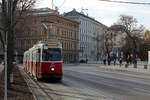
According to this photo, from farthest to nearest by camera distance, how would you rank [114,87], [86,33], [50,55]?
[86,33] < [50,55] < [114,87]

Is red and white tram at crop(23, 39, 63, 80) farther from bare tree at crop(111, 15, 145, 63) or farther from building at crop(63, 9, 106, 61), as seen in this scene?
building at crop(63, 9, 106, 61)

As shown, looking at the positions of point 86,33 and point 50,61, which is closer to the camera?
point 50,61

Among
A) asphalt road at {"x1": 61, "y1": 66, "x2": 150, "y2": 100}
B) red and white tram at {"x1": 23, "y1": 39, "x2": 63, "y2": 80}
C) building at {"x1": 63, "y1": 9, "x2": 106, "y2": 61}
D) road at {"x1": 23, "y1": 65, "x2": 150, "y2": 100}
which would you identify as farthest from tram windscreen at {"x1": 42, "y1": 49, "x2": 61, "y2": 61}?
building at {"x1": 63, "y1": 9, "x2": 106, "y2": 61}

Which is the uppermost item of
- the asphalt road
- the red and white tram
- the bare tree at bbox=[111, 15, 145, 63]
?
the bare tree at bbox=[111, 15, 145, 63]

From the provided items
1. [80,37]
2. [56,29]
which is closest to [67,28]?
[56,29]

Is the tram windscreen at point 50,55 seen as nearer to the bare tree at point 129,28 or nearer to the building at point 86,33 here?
the bare tree at point 129,28

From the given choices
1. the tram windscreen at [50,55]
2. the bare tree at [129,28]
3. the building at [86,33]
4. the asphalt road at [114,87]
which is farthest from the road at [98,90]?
the building at [86,33]

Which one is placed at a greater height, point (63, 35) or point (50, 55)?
point (63, 35)

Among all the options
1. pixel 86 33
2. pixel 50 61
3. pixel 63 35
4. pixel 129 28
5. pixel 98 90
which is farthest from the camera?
pixel 86 33

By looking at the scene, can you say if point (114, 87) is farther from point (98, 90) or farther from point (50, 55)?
point (50, 55)

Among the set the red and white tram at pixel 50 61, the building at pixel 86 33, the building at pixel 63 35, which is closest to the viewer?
the red and white tram at pixel 50 61

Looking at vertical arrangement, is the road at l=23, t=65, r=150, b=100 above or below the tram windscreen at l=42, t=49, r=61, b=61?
below

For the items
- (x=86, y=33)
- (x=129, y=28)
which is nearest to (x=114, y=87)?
(x=129, y=28)

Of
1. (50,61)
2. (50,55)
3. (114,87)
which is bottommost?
(114,87)
